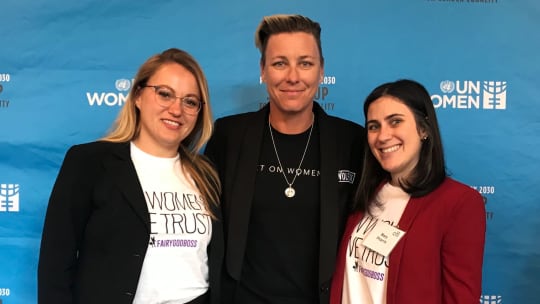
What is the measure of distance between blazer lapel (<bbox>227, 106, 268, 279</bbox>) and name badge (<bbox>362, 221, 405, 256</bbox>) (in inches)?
17.0

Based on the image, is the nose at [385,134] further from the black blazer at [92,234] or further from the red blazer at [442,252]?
the black blazer at [92,234]

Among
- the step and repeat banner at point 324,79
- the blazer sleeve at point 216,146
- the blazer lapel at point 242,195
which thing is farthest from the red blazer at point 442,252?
the step and repeat banner at point 324,79

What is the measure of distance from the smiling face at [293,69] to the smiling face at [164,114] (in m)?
0.30

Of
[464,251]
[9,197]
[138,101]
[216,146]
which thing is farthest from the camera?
[9,197]

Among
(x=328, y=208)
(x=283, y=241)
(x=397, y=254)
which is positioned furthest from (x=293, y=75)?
(x=397, y=254)

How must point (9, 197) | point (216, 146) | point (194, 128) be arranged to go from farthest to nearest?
point (9, 197) → point (216, 146) → point (194, 128)

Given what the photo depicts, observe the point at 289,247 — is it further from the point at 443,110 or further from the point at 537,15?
the point at 537,15

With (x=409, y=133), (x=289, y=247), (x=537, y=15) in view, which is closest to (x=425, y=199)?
(x=409, y=133)

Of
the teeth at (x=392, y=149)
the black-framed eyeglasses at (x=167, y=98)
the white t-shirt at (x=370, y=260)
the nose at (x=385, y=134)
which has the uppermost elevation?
the black-framed eyeglasses at (x=167, y=98)

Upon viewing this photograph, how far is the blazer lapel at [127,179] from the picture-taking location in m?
1.31

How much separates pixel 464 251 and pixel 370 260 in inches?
11.4

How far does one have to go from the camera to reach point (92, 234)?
1.30m

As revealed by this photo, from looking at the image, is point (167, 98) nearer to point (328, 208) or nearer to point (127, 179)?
point (127, 179)

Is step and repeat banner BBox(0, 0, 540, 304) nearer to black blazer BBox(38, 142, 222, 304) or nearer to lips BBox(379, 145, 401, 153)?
lips BBox(379, 145, 401, 153)
